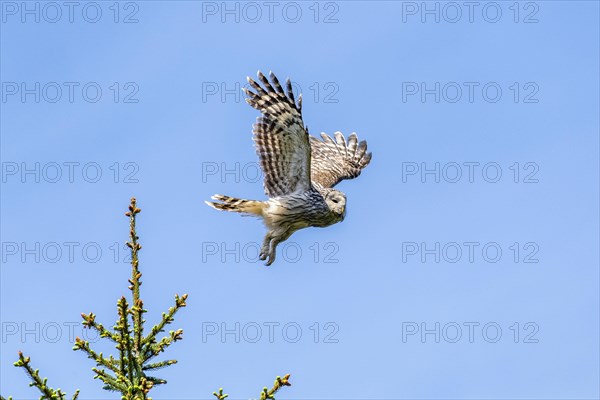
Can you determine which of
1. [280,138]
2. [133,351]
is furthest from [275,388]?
[280,138]

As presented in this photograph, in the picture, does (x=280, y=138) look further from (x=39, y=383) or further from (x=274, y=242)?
(x=39, y=383)

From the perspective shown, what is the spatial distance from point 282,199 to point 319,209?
0.52 m

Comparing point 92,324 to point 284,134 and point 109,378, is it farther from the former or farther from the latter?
point 284,134

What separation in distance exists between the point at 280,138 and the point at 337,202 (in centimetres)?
148

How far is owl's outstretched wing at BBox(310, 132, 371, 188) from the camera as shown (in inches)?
564

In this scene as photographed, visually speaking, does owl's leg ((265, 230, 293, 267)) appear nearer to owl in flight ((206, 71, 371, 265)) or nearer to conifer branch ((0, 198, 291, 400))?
owl in flight ((206, 71, 371, 265))

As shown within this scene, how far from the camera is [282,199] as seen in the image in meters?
12.0

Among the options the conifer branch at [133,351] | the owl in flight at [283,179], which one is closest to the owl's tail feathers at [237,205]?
the owl in flight at [283,179]

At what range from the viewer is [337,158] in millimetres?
14906

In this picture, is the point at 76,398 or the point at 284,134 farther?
the point at 284,134

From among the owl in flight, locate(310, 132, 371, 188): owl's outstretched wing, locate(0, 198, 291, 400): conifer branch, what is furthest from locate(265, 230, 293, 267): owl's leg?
locate(0, 198, 291, 400): conifer branch

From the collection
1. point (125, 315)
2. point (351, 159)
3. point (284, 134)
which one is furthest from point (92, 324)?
point (351, 159)

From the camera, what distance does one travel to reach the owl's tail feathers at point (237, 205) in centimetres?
1202

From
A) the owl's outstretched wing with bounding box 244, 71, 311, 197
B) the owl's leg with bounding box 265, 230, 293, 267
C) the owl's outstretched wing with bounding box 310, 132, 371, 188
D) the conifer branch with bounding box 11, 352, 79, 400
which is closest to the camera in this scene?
the conifer branch with bounding box 11, 352, 79, 400
